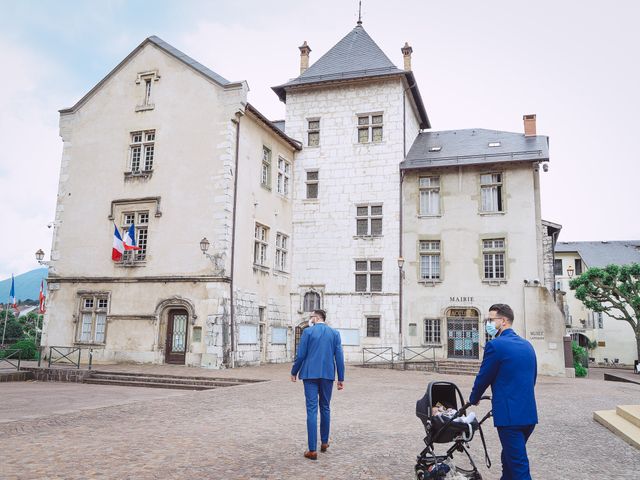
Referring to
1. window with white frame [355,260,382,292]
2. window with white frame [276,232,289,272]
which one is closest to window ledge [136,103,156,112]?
window with white frame [276,232,289,272]

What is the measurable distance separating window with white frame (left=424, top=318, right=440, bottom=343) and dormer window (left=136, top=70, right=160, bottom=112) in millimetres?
15569

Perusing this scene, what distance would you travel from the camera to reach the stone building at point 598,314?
1842 inches

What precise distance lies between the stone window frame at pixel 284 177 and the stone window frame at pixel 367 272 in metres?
4.75

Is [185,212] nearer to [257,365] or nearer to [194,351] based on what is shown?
[194,351]

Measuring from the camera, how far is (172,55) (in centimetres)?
2314

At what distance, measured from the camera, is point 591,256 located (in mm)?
49031

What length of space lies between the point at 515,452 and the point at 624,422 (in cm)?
579

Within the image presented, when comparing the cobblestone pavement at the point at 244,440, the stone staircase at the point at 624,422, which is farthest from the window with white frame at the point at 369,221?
the stone staircase at the point at 624,422

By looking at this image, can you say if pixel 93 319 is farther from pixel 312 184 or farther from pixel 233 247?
pixel 312 184

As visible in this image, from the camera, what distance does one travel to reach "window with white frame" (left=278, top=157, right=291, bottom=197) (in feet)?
85.2

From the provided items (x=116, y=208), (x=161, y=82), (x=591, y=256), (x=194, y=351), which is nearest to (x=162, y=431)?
(x=194, y=351)

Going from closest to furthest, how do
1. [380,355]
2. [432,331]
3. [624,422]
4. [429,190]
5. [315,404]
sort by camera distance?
[315,404] → [624,422] → [380,355] → [432,331] → [429,190]

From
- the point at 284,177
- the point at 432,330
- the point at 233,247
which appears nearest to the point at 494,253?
the point at 432,330

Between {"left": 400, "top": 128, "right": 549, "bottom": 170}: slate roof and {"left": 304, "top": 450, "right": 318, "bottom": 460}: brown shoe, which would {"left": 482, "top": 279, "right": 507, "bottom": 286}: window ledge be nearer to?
{"left": 400, "top": 128, "right": 549, "bottom": 170}: slate roof
